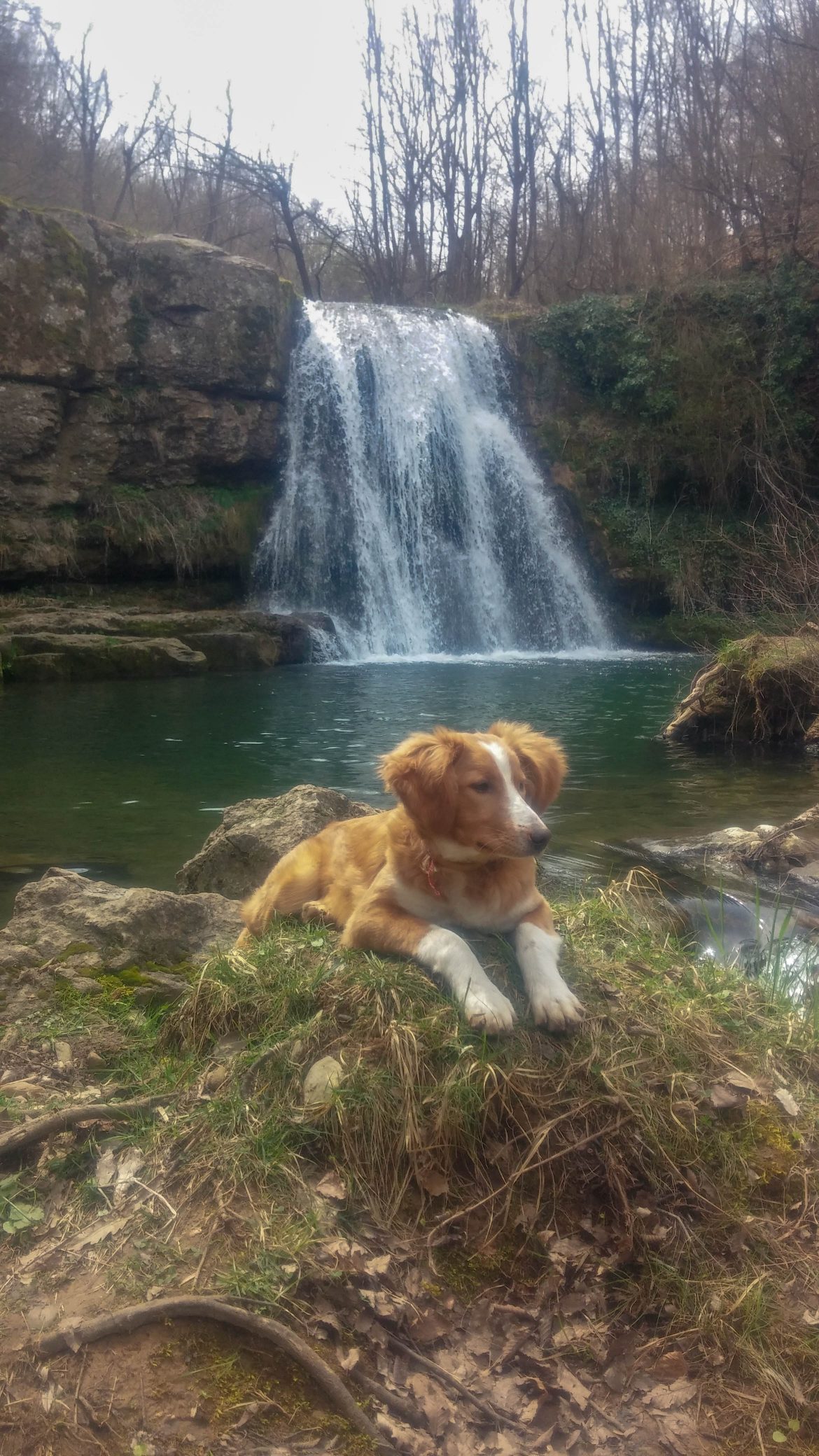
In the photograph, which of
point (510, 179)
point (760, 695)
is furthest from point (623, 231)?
point (760, 695)

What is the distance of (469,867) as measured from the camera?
3189 millimetres

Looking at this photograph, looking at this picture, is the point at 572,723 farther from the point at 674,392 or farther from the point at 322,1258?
the point at 674,392

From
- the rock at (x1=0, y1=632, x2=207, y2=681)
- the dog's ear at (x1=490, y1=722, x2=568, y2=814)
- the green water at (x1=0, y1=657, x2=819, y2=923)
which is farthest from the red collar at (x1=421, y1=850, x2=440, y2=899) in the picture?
the rock at (x1=0, y1=632, x2=207, y2=681)

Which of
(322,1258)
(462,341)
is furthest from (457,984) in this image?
(462,341)

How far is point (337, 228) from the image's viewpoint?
3180cm

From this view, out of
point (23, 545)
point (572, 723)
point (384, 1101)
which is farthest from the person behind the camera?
point (23, 545)

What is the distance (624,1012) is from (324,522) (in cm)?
2163

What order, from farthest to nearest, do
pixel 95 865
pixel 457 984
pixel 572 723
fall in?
pixel 572 723
pixel 95 865
pixel 457 984

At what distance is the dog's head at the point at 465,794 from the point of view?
3.00m

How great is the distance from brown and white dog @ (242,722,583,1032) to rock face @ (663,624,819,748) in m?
8.18

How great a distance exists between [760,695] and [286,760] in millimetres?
4969

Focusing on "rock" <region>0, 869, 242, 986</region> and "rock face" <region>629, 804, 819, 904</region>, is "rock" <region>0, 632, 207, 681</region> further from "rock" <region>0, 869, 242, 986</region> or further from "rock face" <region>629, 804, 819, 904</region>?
"rock" <region>0, 869, 242, 986</region>

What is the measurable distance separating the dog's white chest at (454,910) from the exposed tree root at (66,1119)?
0.88 meters

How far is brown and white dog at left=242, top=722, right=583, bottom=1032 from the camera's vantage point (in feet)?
9.50
